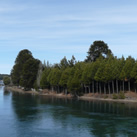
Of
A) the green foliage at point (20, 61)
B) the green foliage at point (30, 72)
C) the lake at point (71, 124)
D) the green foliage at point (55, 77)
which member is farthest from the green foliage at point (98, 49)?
the lake at point (71, 124)

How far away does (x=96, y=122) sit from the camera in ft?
167

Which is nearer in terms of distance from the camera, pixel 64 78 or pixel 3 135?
pixel 3 135

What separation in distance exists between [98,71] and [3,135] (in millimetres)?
56087

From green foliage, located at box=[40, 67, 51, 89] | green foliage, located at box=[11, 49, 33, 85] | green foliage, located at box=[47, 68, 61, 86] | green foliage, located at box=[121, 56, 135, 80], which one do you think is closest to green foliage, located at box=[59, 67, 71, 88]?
green foliage, located at box=[47, 68, 61, 86]

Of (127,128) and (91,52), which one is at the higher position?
(91,52)

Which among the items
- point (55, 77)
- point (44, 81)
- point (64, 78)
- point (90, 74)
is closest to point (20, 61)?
point (44, 81)

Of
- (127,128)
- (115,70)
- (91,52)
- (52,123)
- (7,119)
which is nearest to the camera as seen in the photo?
(127,128)

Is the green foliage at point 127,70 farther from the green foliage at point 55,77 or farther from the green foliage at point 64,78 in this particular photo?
the green foliage at point 55,77

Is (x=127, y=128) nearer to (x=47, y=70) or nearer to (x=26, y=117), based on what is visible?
(x=26, y=117)

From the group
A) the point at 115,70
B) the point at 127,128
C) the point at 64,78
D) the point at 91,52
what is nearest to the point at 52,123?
the point at 127,128

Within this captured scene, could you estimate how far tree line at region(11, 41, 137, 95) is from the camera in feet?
293

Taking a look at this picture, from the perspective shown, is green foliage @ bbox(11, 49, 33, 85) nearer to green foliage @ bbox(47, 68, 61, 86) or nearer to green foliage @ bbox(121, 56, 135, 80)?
green foliage @ bbox(47, 68, 61, 86)

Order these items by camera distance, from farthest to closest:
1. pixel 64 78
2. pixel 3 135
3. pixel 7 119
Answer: pixel 64 78 < pixel 7 119 < pixel 3 135

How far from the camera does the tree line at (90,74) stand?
89.3 meters
